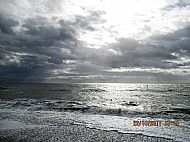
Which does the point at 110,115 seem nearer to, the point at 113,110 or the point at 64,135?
the point at 113,110

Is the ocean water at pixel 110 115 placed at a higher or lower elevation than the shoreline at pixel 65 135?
lower

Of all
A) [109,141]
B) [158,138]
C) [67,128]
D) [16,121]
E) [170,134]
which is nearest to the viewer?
[109,141]

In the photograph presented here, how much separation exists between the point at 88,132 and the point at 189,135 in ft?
24.7

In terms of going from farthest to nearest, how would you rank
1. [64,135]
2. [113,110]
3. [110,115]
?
[113,110]
[110,115]
[64,135]

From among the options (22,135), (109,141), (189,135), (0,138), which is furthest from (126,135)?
(0,138)

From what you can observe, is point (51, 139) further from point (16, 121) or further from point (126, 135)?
point (16, 121)

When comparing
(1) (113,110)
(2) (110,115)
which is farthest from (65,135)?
(1) (113,110)

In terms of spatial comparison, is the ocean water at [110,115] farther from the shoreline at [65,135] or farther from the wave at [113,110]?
the shoreline at [65,135]

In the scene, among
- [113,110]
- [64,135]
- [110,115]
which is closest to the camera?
[64,135]

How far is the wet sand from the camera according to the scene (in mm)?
14723

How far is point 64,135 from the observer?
1589cm

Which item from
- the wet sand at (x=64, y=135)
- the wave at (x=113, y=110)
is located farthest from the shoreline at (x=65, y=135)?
the wave at (x=113, y=110)

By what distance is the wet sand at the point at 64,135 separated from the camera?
48.3 feet

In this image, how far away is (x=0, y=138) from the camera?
589 inches
